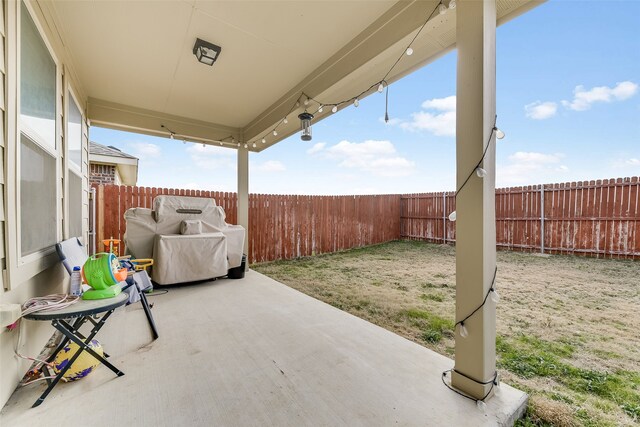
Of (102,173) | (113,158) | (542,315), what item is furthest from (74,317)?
(102,173)

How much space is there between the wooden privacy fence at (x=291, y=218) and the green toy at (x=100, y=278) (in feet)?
12.4

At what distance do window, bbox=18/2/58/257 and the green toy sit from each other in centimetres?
35

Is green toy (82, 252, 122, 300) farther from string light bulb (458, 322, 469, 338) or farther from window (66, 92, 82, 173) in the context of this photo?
string light bulb (458, 322, 469, 338)

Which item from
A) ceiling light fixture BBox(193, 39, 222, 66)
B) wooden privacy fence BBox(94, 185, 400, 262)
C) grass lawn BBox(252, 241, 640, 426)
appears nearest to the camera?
grass lawn BBox(252, 241, 640, 426)

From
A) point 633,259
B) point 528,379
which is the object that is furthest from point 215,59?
point 633,259

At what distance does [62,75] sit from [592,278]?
7856 millimetres

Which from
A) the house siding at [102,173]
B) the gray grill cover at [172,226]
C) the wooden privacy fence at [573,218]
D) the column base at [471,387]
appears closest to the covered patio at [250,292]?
the column base at [471,387]

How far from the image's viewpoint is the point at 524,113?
16.0 feet

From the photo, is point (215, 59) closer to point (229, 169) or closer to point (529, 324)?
point (229, 169)

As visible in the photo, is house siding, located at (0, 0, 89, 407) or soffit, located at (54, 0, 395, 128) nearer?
house siding, located at (0, 0, 89, 407)

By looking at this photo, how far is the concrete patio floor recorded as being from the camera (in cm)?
130

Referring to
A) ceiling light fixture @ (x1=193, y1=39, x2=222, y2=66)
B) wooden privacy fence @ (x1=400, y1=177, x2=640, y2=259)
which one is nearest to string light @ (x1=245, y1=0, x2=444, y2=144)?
ceiling light fixture @ (x1=193, y1=39, x2=222, y2=66)

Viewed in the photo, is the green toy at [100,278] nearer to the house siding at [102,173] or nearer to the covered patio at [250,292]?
the covered patio at [250,292]

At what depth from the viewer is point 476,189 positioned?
1430mm
